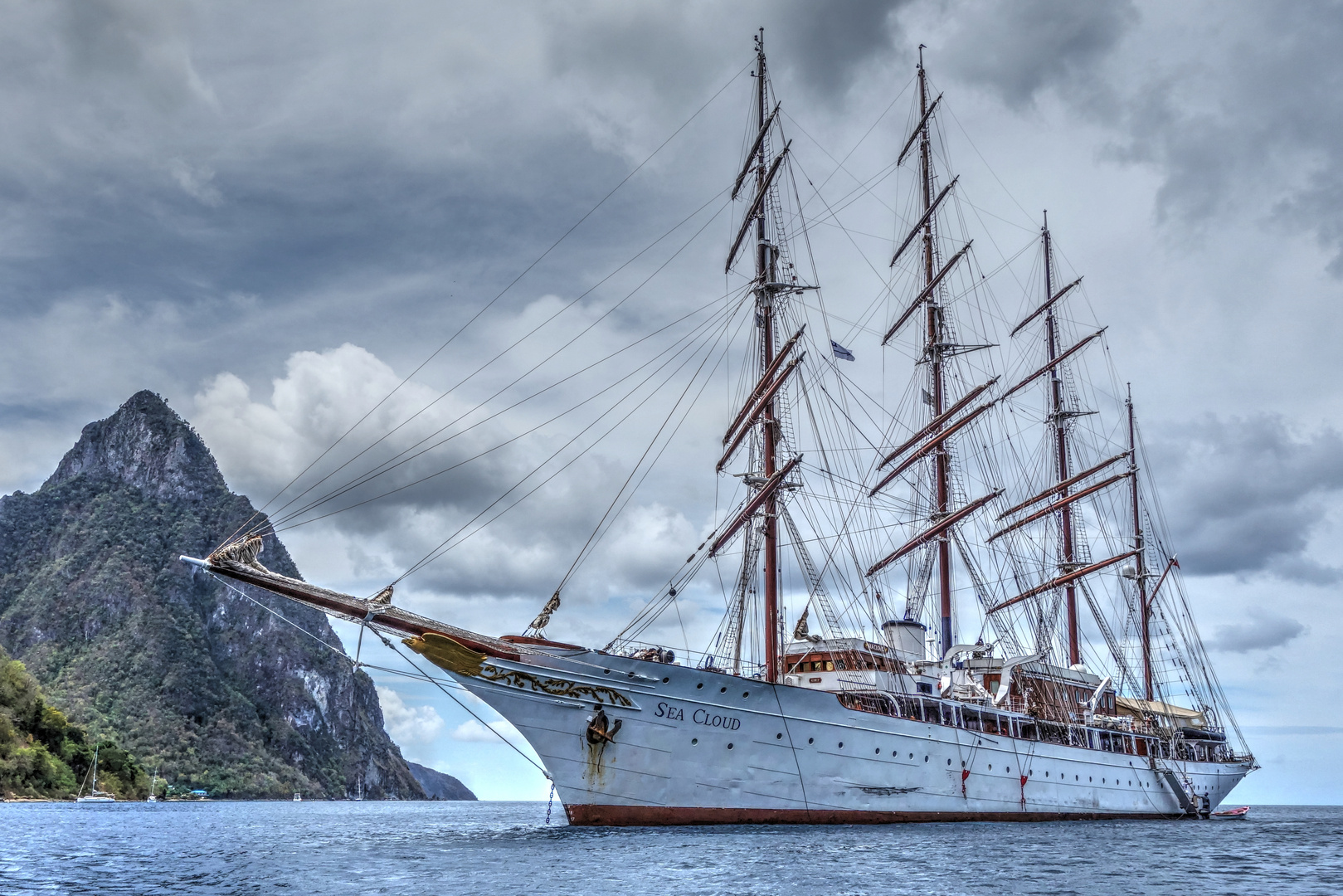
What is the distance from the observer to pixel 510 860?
24.1 metres

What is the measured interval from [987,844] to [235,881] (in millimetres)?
19974

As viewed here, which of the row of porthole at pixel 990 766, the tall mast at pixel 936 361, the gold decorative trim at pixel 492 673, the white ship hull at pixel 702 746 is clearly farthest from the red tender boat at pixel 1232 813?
the gold decorative trim at pixel 492 673

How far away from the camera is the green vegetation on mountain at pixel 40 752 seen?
78.7 m

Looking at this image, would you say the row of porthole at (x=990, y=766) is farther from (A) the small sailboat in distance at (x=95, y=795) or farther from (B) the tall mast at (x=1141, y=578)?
(A) the small sailboat in distance at (x=95, y=795)

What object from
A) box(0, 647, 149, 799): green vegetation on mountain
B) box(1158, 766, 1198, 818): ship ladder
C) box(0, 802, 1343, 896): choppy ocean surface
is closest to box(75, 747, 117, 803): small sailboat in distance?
box(0, 647, 149, 799): green vegetation on mountain

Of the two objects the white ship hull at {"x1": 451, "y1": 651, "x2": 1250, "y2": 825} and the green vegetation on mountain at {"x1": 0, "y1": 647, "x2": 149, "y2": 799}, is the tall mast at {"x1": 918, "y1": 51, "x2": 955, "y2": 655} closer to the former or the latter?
the white ship hull at {"x1": 451, "y1": 651, "x2": 1250, "y2": 825}

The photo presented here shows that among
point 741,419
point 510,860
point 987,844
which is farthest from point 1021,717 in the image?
point 510,860

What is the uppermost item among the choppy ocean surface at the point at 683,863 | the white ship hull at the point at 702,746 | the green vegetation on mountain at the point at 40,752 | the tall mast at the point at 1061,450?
the tall mast at the point at 1061,450

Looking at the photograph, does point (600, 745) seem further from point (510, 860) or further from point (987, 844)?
point (987, 844)

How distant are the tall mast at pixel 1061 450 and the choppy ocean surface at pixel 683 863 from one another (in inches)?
857

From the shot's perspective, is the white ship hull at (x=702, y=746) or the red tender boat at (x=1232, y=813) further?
the red tender boat at (x=1232, y=813)

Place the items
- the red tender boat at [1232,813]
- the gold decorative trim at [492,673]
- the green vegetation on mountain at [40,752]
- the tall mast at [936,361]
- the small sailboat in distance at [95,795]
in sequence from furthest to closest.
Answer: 1. the small sailboat in distance at [95,795]
2. the green vegetation on mountain at [40,752]
3. the red tender boat at [1232,813]
4. the tall mast at [936,361]
5. the gold decorative trim at [492,673]

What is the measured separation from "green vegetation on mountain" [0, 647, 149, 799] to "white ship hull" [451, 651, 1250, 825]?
66.4 m

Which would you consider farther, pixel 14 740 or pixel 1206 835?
pixel 14 740
